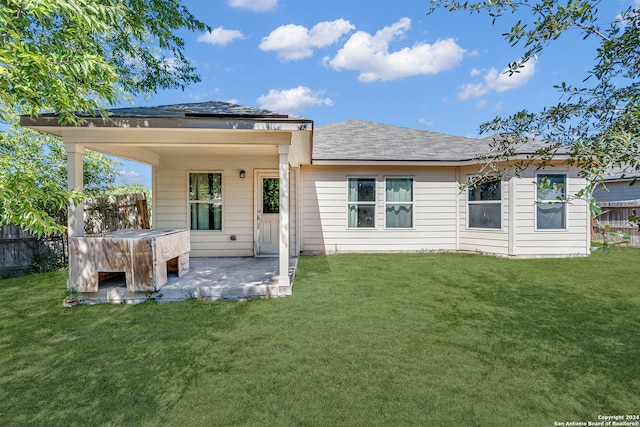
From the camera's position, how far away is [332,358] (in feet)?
9.45

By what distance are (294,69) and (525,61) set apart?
16.6m

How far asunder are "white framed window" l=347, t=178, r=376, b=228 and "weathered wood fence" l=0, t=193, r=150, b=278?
18.7 feet

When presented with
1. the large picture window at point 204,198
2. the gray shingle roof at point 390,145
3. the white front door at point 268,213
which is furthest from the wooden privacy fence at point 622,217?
the large picture window at point 204,198

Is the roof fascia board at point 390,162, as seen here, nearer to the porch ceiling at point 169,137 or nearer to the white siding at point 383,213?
the white siding at point 383,213

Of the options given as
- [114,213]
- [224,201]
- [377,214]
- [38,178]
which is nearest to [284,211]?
[38,178]

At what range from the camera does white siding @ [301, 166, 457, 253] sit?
861 centimetres

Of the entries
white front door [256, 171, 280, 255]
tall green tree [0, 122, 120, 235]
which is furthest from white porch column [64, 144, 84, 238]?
white front door [256, 171, 280, 255]

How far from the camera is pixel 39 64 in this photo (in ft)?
7.29

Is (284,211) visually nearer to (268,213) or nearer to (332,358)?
(332,358)

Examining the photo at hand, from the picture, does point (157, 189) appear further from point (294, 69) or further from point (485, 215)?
point (294, 69)

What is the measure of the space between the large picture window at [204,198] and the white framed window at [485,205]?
20.4 ft

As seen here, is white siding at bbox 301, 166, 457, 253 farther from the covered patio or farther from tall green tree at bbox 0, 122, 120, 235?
tall green tree at bbox 0, 122, 120, 235

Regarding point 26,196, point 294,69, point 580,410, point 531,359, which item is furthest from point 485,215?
point 294,69

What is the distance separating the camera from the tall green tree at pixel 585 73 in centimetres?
185
